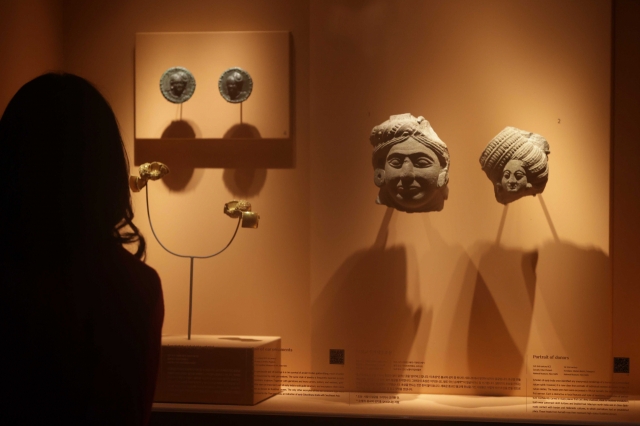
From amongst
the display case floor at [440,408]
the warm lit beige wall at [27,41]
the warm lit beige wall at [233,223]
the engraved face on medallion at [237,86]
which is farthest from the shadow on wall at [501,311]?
the warm lit beige wall at [27,41]

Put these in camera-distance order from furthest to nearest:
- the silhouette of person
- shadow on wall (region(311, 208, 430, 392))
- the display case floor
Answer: shadow on wall (region(311, 208, 430, 392)) → the display case floor → the silhouette of person

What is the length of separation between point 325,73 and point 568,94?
1.24 metres

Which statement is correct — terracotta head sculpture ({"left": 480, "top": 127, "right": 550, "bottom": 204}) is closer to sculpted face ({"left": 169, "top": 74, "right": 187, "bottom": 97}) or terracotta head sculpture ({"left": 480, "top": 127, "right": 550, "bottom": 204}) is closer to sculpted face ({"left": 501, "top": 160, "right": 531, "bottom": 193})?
sculpted face ({"left": 501, "top": 160, "right": 531, "bottom": 193})

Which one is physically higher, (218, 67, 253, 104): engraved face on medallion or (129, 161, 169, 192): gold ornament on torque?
(218, 67, 253, 104): engraved face on medallion

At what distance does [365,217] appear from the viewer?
3430mm

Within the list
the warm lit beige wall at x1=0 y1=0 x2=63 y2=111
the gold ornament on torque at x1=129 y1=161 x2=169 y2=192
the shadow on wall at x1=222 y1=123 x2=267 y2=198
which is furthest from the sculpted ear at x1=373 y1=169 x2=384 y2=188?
the warm lit beige wall at x1=0 y1=0 x2=63 y2=111

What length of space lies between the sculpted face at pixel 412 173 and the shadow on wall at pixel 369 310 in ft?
1.11

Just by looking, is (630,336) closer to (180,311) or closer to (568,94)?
(568,94)

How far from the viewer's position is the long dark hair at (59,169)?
1.25m

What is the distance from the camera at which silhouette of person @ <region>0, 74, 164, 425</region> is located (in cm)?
118

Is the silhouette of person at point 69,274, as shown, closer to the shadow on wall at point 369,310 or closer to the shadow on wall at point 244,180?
the shadow on wall at point 369,310

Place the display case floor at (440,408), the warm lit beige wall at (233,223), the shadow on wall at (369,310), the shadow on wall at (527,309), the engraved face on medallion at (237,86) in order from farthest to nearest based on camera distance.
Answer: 1. the warm lit beige wall at (233,223)
2. the engraved face on medallion at (237,86)
3. the shadow on wall at (369,310)
4. the shadow on wall at (527,309)
5. the display case floor at (440,408)

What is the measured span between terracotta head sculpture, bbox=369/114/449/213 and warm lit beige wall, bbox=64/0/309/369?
0.70m

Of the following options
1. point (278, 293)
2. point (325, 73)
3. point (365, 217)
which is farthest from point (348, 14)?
point (278, 293)
